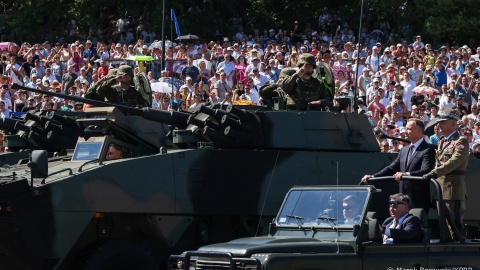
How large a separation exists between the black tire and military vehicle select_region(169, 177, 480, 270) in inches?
99.5

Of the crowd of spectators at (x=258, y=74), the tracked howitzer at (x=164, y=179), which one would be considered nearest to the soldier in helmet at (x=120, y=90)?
the tracked howitzer at (x=164, y=179)

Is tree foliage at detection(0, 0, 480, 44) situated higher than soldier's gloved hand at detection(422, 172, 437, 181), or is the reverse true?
soldier's gloved hand at detection(422, 172, 437, 181)

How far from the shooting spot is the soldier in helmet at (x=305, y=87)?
19.5m

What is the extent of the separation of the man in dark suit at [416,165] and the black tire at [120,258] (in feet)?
11.0

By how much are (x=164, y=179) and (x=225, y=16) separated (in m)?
22.7

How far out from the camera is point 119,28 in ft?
123

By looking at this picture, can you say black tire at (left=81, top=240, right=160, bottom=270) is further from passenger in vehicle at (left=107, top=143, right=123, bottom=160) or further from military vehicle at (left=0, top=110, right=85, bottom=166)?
military vehicle at (left=0, top=110, right=85, bottom=166)

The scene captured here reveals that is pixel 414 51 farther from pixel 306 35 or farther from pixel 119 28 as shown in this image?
pixel 119 28

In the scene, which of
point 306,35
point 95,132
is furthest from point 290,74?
point 306,35

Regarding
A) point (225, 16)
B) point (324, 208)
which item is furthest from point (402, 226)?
point (225, 16)

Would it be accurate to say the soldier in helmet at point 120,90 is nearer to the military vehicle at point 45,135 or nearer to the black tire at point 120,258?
the military vehicle at point 45,135

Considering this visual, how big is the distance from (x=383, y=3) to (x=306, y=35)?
2.38 m

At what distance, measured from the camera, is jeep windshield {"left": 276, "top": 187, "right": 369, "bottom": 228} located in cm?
1423

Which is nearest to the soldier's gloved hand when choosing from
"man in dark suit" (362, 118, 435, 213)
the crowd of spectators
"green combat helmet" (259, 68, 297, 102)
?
"man in dark suit" (362, 118, 435, 213)
